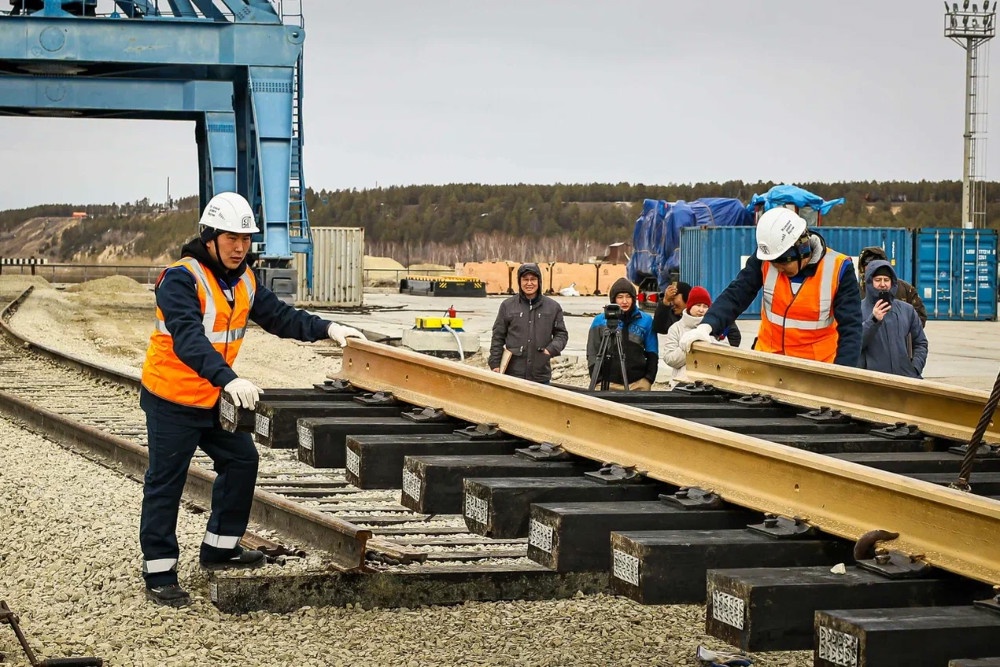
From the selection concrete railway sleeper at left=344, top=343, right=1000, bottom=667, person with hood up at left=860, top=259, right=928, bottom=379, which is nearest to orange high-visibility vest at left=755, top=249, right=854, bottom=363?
person with hood up at left=860, top=259, right=928, bottom=379

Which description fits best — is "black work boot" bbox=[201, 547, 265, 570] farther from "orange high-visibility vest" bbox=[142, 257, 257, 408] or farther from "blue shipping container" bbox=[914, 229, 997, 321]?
"blue shipping container" bbox=[914, 229, 997, 321]

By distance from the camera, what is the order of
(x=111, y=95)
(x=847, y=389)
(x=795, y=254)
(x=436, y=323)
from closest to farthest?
(x=847, y=389), (x=795, y=254), (x=436, y=323), (x=111, y=95)

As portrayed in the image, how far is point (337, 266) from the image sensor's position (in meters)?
40.3

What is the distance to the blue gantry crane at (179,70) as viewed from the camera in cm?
2788

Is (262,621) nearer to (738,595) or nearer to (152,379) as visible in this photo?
(152,379)

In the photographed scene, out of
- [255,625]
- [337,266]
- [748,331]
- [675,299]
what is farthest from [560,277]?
[255,625]

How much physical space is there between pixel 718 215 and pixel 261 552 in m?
33.2

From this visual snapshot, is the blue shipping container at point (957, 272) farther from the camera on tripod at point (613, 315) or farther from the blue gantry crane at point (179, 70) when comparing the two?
the camera on tripod at point (613, 315)

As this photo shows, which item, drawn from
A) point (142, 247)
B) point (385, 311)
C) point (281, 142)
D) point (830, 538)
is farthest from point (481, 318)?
point (142, 247)

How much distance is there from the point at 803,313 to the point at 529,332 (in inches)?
115

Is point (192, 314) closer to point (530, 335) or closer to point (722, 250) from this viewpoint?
point (530, 335)

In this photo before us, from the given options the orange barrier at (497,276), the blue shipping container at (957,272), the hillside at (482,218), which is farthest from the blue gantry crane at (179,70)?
the hillside at (482,218)

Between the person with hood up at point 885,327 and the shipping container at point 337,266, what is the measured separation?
31.3m

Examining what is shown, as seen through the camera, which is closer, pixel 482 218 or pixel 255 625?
pixel 255 625
